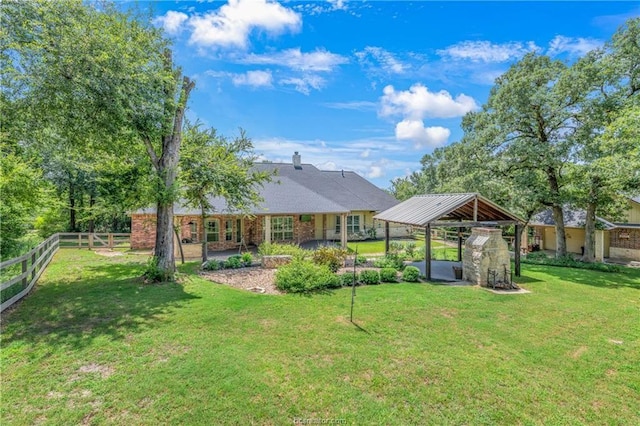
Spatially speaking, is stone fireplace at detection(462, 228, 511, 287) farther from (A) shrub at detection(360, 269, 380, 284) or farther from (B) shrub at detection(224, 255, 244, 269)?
(B) shrub at detection(224, 255, 244, 269)

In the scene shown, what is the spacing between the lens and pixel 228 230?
66.1 feet

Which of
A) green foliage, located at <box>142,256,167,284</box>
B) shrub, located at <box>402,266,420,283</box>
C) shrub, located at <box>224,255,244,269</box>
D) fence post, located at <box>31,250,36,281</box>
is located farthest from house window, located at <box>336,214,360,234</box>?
fence post, located at <box>31,250,36,281</box>

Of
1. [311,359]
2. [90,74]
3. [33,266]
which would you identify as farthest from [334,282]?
[90,74]

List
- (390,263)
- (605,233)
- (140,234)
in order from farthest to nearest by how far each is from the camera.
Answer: (605,233) < (140,234) < (390,263)

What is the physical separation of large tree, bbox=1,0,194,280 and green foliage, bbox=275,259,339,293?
13.6 ft

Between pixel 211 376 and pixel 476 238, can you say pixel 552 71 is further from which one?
pixel 211 376

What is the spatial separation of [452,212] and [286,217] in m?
11.6

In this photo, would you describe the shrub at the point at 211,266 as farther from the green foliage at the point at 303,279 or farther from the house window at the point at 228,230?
the house window at the point at 228,230

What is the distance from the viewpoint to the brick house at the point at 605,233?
1942 cm

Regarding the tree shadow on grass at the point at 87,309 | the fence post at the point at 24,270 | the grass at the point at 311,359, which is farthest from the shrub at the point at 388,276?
the fence post at the point at 24,270

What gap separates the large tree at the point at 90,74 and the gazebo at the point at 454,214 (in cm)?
935

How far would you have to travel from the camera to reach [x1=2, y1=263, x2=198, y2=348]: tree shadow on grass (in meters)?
6.01

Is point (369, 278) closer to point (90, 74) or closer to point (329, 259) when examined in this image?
point (329, 259)

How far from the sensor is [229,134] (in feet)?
50.8
